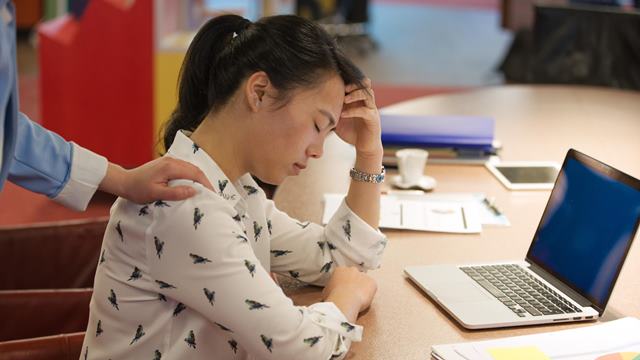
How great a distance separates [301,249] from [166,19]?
289 centimetres

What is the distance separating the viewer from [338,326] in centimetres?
152

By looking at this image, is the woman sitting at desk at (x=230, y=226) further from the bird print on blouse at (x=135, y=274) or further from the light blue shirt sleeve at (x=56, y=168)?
the light blue shirt sleeve at (x=56, y=168)

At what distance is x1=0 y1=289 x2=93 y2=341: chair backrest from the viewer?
2076 mm

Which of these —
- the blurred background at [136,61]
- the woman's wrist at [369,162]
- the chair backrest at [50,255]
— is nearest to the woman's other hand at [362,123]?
the woman's wrist at [369,162]

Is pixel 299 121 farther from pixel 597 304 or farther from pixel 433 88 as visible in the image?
pixel 433 88

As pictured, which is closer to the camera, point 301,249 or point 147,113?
point 301,249

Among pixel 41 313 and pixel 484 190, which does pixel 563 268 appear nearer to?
pixel 484 190

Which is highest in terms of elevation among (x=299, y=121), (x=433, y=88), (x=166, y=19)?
(x=299, y=121)

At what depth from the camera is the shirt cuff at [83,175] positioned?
5.36ft

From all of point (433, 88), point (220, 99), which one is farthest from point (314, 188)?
point (433, 88)

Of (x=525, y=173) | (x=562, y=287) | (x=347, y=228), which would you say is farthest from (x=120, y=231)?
(x=525, y=173)

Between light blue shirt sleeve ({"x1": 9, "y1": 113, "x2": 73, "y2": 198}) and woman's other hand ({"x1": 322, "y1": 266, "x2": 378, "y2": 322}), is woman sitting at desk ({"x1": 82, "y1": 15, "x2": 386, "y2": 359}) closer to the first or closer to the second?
woman's other hand ({"x1": 322, "y1": 266, "x2": 378, "y2": 322})

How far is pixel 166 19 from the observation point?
4.52 m

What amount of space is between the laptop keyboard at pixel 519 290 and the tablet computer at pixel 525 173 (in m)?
0.62
